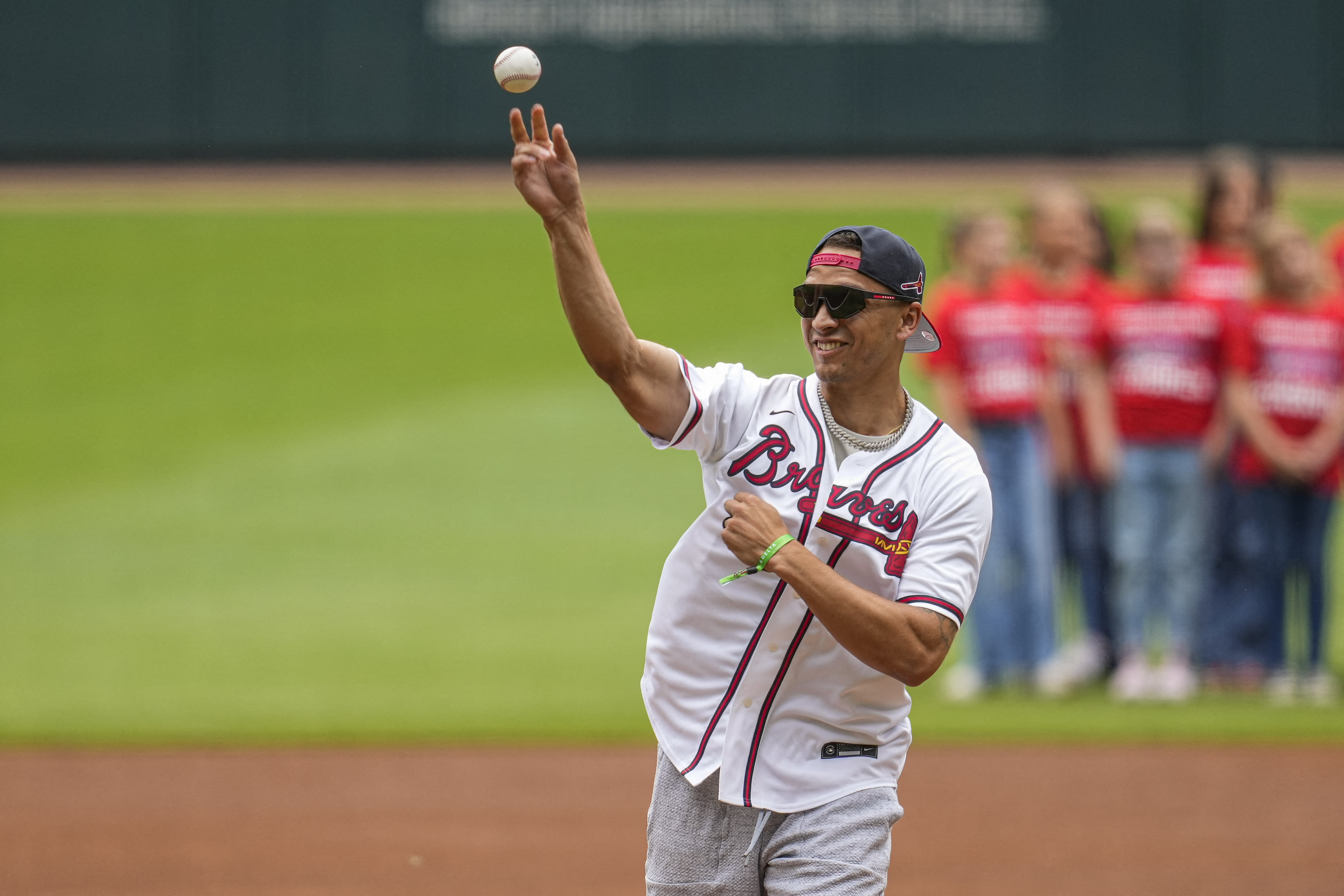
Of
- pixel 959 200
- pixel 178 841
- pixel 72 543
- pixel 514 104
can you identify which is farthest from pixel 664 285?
pixel 178 841

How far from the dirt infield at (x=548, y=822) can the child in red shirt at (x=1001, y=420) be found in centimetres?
98

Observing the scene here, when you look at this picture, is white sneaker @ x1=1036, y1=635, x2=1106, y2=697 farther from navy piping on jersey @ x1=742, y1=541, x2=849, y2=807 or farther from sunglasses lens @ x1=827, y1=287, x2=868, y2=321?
sunglasses lens @ x1=827, y1=287, x2=868, y2=321

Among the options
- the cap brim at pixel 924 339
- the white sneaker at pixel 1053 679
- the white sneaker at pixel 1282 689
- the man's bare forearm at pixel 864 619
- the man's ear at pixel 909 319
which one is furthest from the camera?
the white sneaker at pixel 1053 679

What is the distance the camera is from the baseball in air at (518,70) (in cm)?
378

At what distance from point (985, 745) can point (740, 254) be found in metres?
16.7

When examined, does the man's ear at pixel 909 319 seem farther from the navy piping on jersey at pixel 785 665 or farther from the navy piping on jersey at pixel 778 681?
the navy piping on jersey at pixel 778 681

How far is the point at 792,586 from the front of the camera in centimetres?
354

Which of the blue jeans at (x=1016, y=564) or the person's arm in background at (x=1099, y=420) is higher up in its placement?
the person's arm in background at (x=1099, y=420)

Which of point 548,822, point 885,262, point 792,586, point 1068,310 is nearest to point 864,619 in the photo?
point 792,586

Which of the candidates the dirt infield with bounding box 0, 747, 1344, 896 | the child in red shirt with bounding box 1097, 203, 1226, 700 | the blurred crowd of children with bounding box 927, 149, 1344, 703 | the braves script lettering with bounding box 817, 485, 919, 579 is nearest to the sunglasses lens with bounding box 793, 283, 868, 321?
the braves script lettering with bounding box 817, 485, 919, 579

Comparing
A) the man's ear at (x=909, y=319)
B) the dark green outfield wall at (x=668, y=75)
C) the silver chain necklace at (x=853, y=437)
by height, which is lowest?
the silver chain necklace at (x=853, y=437)

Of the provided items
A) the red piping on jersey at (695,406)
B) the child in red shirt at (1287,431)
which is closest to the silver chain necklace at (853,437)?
the red piping on jersey at (695,406)

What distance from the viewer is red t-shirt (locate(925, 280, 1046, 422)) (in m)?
8.74

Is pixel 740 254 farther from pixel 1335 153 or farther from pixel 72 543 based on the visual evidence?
pixel 72 543
